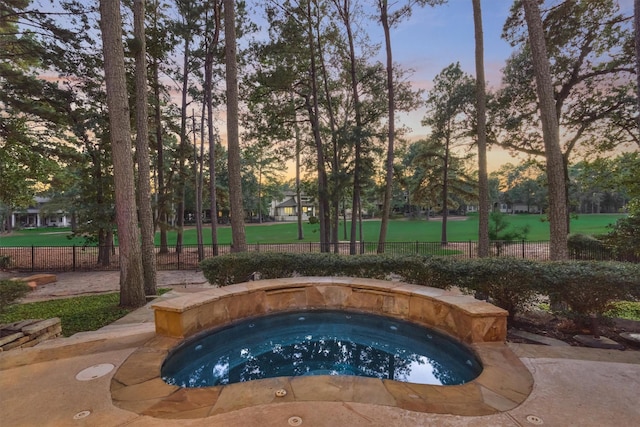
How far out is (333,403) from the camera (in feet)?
7.36

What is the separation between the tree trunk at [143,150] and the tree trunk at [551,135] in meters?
8.29

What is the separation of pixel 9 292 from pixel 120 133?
10.4 ft

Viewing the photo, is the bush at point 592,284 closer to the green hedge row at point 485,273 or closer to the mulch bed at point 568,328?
the green hedge row at point 485,273

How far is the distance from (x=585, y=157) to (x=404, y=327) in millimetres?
14278

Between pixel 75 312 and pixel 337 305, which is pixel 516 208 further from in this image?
pixel 75 312

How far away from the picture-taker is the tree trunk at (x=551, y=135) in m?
5.92

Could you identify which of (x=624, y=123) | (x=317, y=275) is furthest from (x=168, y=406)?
(x=624, y=123)

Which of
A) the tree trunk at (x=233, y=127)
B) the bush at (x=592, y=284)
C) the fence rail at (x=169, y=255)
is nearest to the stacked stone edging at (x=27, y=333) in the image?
the tree trunk at (x=233, y=127)

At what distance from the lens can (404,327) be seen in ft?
15.4

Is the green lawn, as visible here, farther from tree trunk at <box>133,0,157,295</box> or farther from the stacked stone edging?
tree trunk at <box>133,0,157,295</box>

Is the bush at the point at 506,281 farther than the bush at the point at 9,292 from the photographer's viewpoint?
Yes

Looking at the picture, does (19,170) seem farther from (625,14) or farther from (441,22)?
(625,14)

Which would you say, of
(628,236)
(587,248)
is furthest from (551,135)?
(587,248)

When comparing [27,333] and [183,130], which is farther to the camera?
[183,130]
